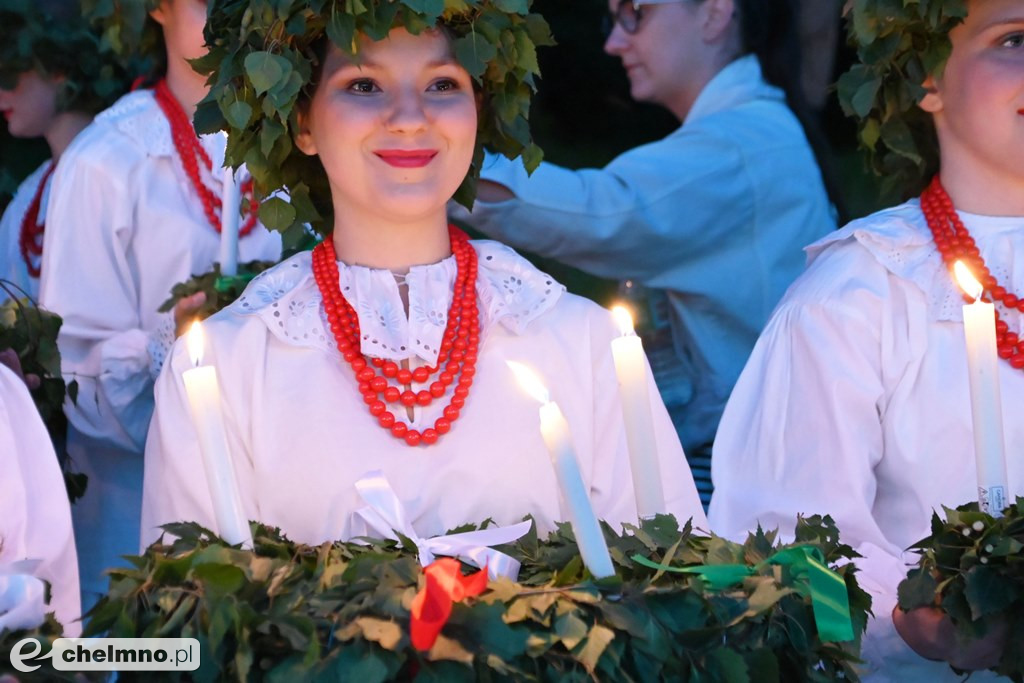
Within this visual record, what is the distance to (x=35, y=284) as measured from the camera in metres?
4.78

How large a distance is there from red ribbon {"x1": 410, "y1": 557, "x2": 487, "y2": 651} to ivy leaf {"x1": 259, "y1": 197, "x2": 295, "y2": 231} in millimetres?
1121

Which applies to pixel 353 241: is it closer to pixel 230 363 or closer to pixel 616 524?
pixel 230 363

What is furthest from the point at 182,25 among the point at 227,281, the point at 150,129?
the point at 227,281

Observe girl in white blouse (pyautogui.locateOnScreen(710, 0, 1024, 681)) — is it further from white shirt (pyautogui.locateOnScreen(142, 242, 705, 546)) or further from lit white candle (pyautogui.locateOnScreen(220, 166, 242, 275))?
lit white candle (pyautogui.locateOnScreen(220, 166, 242, 275))

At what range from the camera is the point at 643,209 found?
4535mm

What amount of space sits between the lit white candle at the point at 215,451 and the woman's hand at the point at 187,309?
1.33 meters

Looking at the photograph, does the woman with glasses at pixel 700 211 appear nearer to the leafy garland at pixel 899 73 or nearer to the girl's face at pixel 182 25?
the girl's face at pixel 182 25

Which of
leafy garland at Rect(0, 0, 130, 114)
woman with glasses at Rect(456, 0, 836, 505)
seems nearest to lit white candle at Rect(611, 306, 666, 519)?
woman with glasses at Rect(456, 0, 836, 505)

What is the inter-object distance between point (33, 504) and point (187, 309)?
36.3 inches

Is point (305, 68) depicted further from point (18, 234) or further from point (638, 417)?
point (18, 234)

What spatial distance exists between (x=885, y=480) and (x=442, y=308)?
94 cm

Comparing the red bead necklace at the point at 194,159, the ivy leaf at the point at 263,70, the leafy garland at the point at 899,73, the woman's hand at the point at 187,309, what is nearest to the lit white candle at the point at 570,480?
the ivy leaf at the point at 263,70

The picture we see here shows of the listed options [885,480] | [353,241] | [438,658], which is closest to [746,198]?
[885,480]

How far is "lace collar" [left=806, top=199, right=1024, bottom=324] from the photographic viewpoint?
131 inches
